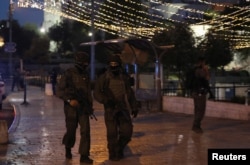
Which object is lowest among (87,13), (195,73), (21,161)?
(21,161)

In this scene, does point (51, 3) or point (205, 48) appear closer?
point (205, 48)

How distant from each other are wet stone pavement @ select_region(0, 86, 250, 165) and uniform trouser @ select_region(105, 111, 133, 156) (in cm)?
23

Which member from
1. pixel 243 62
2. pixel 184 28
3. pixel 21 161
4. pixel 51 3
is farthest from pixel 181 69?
pixel 243 62

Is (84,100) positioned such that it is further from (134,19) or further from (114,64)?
(134,19)

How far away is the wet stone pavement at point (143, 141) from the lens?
30.3ft

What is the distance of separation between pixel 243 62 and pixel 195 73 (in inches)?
1578

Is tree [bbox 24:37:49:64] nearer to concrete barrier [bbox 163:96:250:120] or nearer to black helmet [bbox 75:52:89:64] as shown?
concrete barrier [bbox 163:96:250:120]

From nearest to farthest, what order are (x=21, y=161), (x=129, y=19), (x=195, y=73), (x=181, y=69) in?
(x=21, y=161) < (x=195, y=73) < (x=181, y=69) < (x=129, y=19)

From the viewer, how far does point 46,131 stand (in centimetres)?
1309

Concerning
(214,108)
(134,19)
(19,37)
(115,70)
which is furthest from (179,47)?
(19,37)

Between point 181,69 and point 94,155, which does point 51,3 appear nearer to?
point 181,69

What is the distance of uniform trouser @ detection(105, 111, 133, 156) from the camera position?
359 inches

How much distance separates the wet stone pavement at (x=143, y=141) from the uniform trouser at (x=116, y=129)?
234mm

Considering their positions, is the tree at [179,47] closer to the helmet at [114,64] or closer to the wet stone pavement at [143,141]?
the wet stone pavement at [143,141]
